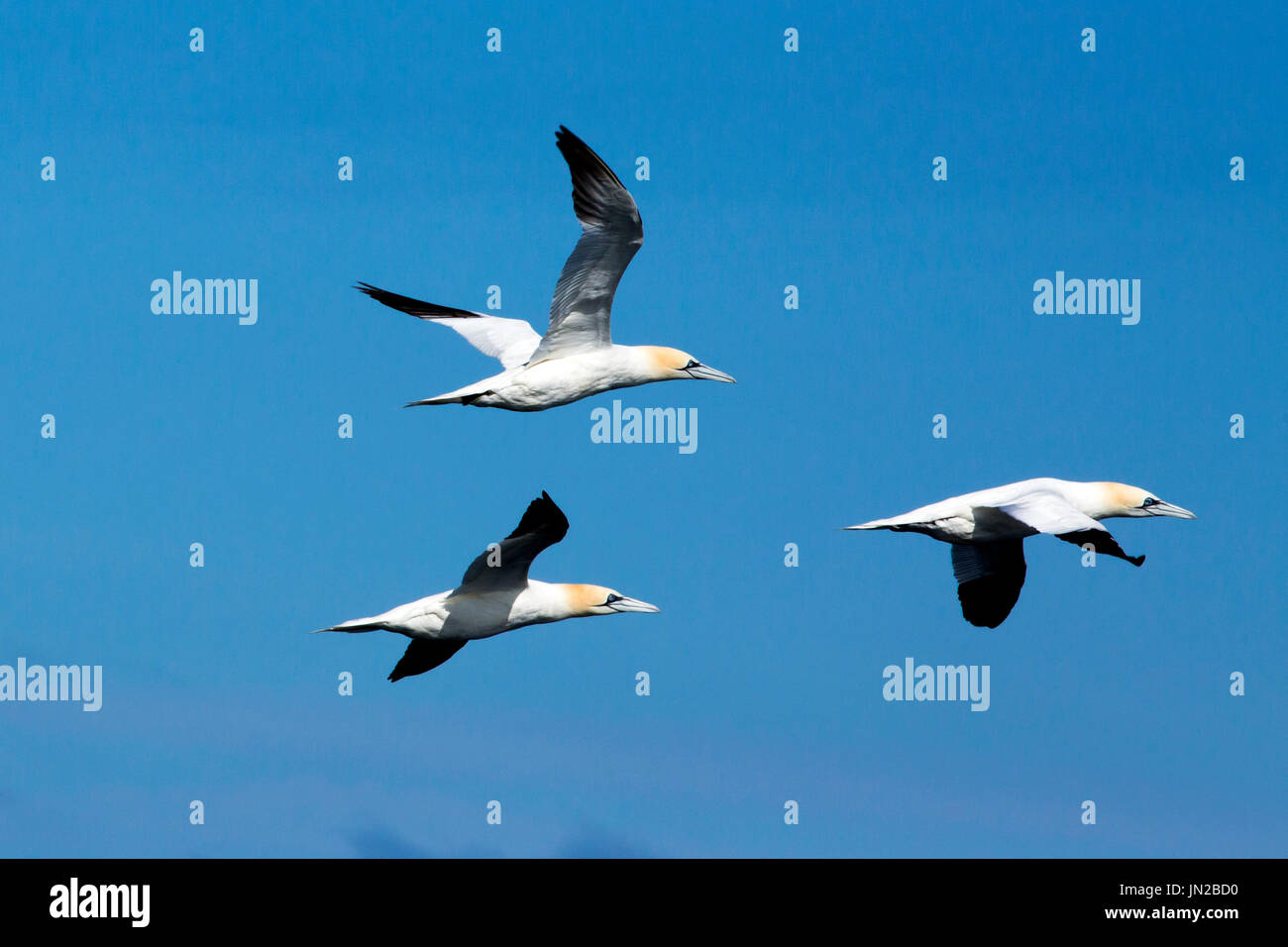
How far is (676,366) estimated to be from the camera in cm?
2700

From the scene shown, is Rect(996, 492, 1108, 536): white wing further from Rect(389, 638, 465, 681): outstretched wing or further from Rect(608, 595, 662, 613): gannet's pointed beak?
Rect(389, 638, 465, 681): outstretched wing

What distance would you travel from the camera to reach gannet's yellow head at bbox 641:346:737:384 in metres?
26.8

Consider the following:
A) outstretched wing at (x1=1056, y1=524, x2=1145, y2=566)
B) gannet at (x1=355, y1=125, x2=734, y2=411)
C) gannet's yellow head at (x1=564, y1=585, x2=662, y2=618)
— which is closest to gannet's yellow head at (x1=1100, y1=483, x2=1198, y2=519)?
outstretched wing at (x1=1056, y1=524, x2=1145, y2=566)

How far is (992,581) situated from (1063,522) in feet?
14.9

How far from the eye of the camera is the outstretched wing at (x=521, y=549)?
78.0ft

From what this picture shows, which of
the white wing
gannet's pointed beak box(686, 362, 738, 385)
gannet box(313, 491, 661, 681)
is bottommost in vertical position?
gannet box(313, 491, 661, 681)

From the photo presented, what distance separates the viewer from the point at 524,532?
2400cm

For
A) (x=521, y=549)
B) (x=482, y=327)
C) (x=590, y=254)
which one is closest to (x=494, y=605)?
(x=521, y=549)

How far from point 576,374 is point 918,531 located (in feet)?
17.1

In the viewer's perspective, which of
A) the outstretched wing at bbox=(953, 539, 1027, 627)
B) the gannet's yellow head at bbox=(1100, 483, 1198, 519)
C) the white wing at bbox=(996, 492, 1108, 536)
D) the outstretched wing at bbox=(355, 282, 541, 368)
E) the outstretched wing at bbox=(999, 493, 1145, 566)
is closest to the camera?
the outstretched wing at bbox=(999, 493, 1145, 566)

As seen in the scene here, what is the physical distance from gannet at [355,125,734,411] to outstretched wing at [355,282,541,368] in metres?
3.23

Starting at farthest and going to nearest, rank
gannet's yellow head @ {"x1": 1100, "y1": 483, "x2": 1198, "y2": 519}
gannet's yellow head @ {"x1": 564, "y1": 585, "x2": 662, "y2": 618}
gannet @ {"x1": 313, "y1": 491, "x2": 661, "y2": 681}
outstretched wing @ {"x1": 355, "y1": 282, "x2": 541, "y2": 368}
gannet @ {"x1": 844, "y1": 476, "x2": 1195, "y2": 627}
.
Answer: outstretched wing @ {"x1": 355, "y1": 282, "x2": 541, "y2": 368} → gannet's yellow head @ {"x1": 1100, "y1": 483, "x2": 1198, "y2": 519} → gannet's yellow head @ {"x1": 564, "y1": 585, "x2": 662, "y2": 618} → gannet @ {"x1": 313, "y1": 491, "x2": 661, "y2": 681} → gannet @ {"x1": 844, "y1": 476, "x2": 1195, "y2": 627}

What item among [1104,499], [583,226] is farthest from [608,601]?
Result: [1104,499]

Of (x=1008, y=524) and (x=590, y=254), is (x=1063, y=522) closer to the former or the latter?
(x=1008, y=524)
